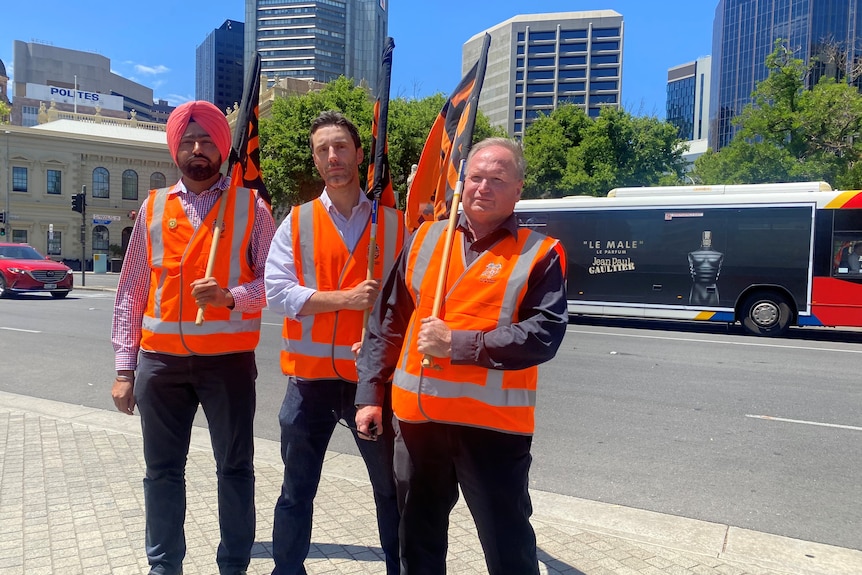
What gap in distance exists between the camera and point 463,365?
226 cm

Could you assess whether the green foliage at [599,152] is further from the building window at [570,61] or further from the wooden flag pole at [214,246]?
the building window at [570,61]

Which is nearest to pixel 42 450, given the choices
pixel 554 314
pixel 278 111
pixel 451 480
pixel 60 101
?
pixel 451 480

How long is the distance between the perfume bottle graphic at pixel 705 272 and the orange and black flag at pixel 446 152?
1296cm

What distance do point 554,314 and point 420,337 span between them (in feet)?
1.45

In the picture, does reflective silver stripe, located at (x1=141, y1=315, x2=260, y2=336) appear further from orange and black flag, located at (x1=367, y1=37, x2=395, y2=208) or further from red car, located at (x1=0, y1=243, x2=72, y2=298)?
red car, located at (x1=0, y1=243, x2=72, y2=298)

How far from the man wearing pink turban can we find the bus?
1353 centimetres

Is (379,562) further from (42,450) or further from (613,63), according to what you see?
(613,63)

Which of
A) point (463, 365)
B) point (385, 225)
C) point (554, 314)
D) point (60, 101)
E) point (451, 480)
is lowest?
point (451, 480)

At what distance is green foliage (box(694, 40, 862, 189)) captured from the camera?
71.9ft

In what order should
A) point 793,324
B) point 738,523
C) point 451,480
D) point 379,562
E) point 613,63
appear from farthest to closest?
point 613,63
point 793,324
point 738,523
point 379,562
point 451,480

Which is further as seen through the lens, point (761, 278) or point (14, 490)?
point (761, 278)

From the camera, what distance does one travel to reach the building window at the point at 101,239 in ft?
169

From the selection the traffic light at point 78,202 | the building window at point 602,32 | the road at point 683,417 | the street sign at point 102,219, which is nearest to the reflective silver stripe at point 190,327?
the road at point 683,417

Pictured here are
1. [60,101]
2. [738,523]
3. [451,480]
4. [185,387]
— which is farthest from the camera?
[60,101]
